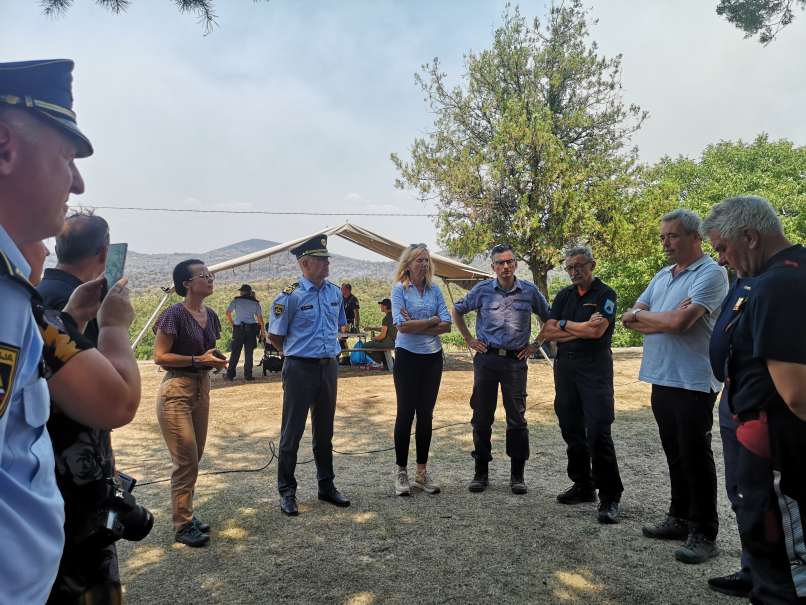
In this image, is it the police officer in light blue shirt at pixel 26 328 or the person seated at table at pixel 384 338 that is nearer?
the police officer in light blue shirt at pixel 26 328

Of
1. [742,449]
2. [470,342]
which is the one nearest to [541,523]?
[470,342]

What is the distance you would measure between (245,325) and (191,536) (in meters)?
7.39

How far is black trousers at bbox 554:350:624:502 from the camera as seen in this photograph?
13.1ft

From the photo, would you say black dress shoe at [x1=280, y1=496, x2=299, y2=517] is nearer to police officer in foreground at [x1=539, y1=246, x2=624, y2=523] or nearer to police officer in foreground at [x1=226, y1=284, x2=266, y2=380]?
police officer in foreground at [x1=539, y1=246, x2=624, y2=523]

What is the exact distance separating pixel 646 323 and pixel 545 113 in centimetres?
1409

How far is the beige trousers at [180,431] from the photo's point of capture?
3639 millimetres

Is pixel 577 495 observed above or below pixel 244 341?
below

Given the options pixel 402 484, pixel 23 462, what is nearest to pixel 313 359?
pixel 402 484

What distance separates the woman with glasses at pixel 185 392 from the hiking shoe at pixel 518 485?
2434 millimetres

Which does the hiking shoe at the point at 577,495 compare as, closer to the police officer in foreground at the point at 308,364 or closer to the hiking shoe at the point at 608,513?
the hiking shoe at the point at 608,513

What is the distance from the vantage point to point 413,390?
180 inches

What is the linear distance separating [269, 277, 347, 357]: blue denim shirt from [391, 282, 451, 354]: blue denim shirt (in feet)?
1.87

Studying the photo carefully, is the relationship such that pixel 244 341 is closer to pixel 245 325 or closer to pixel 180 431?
pixel 245 325

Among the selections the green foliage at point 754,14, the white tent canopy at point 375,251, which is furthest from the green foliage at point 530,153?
the green foliage at point 754,14
